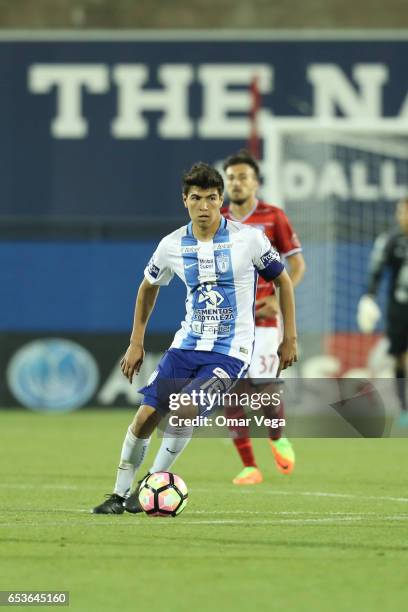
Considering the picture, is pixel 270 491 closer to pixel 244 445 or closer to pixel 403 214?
pixel 244 445

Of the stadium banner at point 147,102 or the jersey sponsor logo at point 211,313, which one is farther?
the stadium banner at point 147,102

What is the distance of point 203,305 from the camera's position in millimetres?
8164

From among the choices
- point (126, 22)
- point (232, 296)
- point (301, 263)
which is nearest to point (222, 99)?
point (126, 22)

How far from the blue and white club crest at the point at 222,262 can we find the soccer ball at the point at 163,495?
44.5 inches

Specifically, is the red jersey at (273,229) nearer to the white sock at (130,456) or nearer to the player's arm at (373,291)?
the white sock at (130,456)

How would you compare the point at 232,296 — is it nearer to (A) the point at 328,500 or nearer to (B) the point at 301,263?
(A) the point at 328,500

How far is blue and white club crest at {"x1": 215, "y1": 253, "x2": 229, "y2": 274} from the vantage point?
812cm

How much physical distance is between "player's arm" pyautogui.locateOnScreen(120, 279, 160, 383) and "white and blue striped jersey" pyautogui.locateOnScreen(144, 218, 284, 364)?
0.23ft

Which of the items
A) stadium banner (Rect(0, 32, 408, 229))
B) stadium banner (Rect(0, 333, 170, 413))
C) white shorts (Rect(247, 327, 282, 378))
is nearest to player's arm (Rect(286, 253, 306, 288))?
white shorts (Rect(247, 327, 282, 378))

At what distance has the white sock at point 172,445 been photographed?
8.10 m

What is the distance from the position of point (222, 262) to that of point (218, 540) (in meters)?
1.66

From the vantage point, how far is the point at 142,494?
8102mm

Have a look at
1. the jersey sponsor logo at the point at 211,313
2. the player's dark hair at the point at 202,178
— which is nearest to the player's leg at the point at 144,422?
the jersey sponsor logo at the point at 211,313

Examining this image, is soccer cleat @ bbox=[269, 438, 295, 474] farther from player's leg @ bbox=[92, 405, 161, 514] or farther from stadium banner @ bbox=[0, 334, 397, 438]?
player's leg @ bbox=[92, 405, 161, 514]
